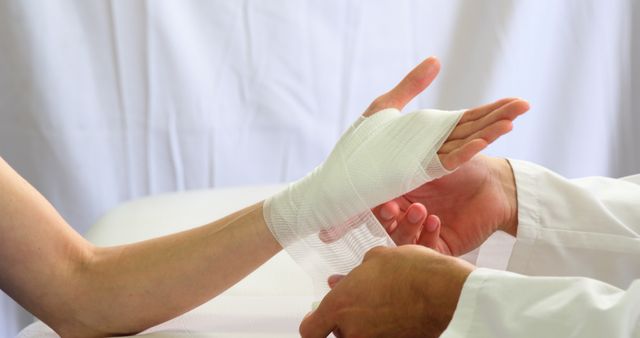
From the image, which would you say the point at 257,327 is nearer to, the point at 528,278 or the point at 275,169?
the point at 528,278

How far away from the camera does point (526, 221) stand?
51.3 inches

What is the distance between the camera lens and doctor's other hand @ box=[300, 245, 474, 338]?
0.96m

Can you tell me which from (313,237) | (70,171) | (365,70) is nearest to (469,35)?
(365,70)

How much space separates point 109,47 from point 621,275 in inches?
51.9

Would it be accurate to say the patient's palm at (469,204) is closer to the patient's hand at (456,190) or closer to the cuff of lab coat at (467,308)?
the patient's hand at (456,190)

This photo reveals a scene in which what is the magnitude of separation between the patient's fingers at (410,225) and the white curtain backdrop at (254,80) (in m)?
1.03

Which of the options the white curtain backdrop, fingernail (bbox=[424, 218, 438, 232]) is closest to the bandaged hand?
fingernail (bbox=[424, 218, 438, 232])

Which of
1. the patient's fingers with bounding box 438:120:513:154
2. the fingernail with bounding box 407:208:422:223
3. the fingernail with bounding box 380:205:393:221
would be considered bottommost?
the fingernail with bounding box 380:205:393:221

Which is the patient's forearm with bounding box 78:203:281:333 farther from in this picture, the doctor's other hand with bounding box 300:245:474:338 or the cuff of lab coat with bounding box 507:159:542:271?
the cuff of lab coat with bounding box 507:159:542:271

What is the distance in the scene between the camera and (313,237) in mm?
1187

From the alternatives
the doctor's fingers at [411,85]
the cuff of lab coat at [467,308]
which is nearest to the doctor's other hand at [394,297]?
the cuff of lab coat at [467,308]

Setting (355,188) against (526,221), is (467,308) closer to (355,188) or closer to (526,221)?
(355,188)

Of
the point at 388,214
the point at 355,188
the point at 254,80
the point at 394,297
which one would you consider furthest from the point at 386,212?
the point at 254,80

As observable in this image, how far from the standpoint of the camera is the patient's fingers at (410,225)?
1216 millimetres
